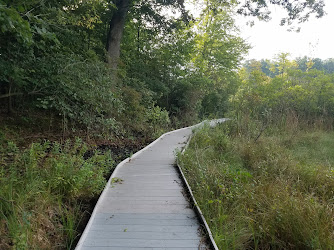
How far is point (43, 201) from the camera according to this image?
2.63m

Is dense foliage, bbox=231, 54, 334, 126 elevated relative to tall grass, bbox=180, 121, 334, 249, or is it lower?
elevated

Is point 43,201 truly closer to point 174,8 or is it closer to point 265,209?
point 265,209

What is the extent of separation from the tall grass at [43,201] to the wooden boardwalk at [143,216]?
0.27m

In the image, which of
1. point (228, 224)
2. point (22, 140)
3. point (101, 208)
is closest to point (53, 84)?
point (22, 140)

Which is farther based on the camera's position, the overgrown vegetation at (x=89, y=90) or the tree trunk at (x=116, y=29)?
the tree trunk at (x=116, y=29)

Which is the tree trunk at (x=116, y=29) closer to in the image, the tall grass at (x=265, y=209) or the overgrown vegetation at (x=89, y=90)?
the overgrown vegetation at (x=89, y=90)

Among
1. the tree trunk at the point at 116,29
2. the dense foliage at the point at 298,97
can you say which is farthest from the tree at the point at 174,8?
the dense foliage at the point at 298,97

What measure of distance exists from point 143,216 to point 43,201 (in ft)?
4.06

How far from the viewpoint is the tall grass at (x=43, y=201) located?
2.13 m

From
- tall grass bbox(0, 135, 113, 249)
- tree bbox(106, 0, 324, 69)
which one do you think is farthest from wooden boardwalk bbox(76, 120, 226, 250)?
tree bbox(106, 0, 324, 69)

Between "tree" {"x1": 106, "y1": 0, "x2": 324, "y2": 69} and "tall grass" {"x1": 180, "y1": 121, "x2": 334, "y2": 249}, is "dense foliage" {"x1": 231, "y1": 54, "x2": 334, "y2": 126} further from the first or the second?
"tall grass" {"x1": 180, "y1": 121, "x2": 334, "y2": 249}

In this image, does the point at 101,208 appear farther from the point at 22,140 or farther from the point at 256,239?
the point at 22,140

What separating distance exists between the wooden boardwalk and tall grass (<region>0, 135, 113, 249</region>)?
0.90ft

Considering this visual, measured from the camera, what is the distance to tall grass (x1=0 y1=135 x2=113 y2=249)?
2133 mm
